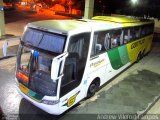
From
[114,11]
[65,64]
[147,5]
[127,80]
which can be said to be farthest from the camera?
[114,11]

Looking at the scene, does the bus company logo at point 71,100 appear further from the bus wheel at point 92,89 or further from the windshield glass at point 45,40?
the windshield glass at point 45,40

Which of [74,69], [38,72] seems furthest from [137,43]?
[38,72]

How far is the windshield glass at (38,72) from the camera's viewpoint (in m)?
5.62

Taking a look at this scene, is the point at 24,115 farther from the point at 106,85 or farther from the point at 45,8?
the point at 45,8

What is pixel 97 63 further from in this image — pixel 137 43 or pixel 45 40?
pixel 137 43

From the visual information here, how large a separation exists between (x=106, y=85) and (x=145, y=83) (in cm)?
194

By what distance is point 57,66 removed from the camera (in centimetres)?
501

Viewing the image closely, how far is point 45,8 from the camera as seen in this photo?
147ft

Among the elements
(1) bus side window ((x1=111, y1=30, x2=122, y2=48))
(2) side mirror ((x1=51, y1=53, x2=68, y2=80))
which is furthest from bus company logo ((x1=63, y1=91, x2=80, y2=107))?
(1) bus side window ((x1=111, y1=30, x2=122, y2=48))

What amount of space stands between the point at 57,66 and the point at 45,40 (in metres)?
1.17

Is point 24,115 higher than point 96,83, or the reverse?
point 96,83

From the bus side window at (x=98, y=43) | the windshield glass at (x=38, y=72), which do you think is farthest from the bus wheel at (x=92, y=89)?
Answer: the windshield glass at (x=38, y=72)

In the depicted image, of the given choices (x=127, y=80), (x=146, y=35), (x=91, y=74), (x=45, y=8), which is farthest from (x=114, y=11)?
(x=91, y=74)

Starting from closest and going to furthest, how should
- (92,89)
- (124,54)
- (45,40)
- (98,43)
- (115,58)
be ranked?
(45,40) < (98,43) < (92,89) < (115,58) < (124,54)
